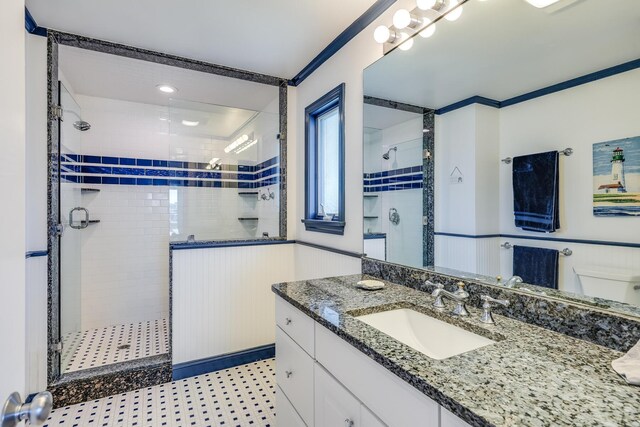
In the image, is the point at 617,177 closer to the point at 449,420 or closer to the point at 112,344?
the point at 449,420

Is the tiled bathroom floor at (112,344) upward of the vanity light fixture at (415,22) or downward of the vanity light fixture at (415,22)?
downward

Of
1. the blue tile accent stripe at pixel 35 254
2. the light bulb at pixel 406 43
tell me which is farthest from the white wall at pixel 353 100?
the blue tile accent stripe at pixel 35 254

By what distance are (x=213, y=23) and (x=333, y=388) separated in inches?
81.1

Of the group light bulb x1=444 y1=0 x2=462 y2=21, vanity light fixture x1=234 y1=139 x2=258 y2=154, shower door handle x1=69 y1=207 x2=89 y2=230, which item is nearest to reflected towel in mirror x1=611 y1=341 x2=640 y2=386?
light bulb x1=444 y1=0 x2=462 y2=21

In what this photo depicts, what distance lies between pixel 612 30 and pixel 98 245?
3.91 meters

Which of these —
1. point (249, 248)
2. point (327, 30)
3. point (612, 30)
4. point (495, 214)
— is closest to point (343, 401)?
Result: point (495, 214)

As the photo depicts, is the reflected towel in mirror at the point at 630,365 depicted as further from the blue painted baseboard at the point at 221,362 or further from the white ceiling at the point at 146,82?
the white ceiling at the point at 146,82

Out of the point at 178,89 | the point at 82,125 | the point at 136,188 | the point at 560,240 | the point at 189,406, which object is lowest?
the point at 189,406

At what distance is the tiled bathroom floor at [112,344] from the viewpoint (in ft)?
8.09

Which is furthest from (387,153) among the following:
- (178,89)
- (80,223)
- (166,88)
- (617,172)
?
(80,223)

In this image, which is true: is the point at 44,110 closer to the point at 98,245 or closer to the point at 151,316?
the point at 98,245

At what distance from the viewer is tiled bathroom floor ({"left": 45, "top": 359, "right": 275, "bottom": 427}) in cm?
189

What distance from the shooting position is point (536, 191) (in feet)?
3.69

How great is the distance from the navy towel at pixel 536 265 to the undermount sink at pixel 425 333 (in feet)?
0.96
